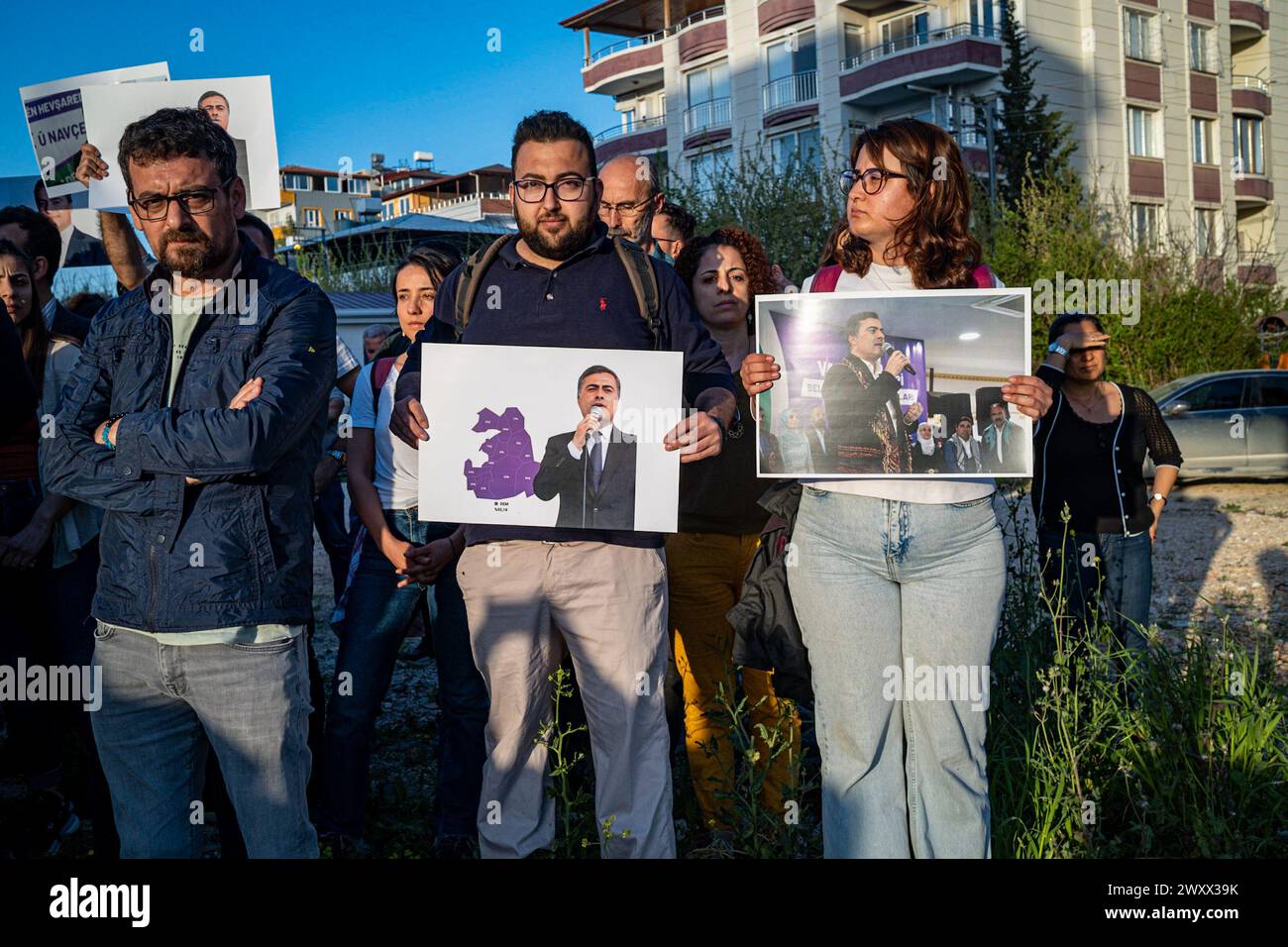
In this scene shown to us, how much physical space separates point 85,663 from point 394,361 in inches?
63.0

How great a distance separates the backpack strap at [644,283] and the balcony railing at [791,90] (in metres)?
35.1

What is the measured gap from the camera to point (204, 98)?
Answer: 17.1 ft

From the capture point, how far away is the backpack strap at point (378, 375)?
460 cm

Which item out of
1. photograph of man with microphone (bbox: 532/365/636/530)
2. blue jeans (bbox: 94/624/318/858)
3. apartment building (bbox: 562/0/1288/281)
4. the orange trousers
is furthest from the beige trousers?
apartment building (bbox: 562/0/1288/281)

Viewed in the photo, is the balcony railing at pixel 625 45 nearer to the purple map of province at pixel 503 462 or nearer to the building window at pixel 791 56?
the building window at pixel 791 56

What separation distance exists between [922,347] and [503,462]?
1.23 m

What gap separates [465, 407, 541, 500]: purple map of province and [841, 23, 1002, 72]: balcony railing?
109 feet

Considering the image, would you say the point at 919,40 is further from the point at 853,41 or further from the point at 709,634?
the point at 709,634

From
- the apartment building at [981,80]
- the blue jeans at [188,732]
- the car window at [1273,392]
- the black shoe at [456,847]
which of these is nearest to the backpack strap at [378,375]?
the black shoe at [456,847]

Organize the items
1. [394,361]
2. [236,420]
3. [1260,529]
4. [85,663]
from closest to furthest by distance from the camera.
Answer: [236,420], [85,663], [394,361], [1260,529]

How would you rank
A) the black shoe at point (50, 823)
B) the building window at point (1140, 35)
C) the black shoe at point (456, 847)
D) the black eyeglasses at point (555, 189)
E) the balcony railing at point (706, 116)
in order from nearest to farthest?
the black eyeglasses at point (555, 189) < the black shoe at point (456, 847) < the black shoe at point (50, 823) < the building window at point (1140, 35) < the balcony railing at point (706, 116)

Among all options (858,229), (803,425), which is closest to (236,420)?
(803,425)
